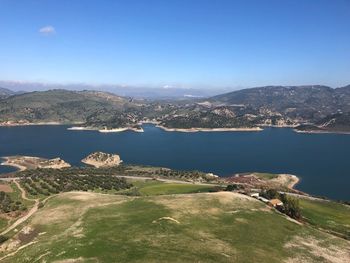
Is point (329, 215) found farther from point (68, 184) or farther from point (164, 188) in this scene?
point (68, 184)

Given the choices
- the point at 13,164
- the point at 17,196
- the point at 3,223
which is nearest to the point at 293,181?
the point at 17,196

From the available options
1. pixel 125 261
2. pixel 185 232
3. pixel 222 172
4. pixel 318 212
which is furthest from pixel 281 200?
pixel 222 172

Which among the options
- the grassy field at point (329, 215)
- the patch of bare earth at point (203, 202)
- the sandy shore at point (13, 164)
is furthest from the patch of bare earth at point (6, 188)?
the sandy shore at point (13, 164)

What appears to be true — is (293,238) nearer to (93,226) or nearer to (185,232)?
(185,232)

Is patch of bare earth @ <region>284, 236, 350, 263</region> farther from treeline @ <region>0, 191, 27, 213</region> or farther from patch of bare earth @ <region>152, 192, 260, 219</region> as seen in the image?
treeline @ <region>0, 191, 27, 213</region>

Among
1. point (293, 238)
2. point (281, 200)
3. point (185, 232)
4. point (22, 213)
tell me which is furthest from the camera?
point (281, 200)

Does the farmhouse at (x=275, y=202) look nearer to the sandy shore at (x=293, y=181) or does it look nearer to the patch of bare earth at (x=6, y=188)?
the patch of bare earth at (x=6, y=188)
